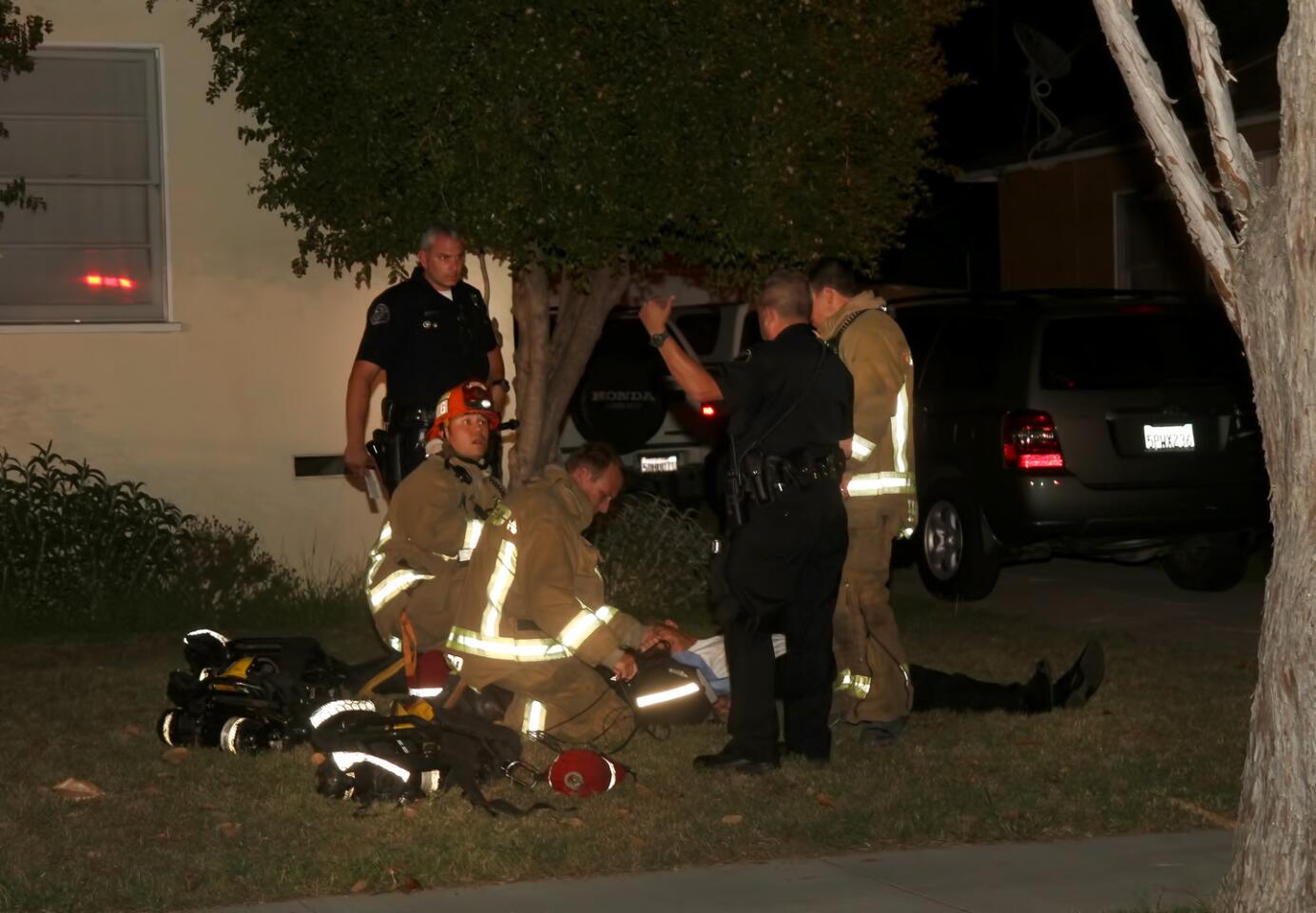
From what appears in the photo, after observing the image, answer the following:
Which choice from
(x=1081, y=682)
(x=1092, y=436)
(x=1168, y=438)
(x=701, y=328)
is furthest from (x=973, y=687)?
(x=701, y=328)

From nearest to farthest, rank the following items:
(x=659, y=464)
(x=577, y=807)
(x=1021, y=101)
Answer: (x=577, y=807) < (x=659, y=464) < (x=1021, y=101)

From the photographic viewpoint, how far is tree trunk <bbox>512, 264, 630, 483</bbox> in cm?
1185

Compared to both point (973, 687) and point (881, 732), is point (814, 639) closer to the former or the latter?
point (881, 732)

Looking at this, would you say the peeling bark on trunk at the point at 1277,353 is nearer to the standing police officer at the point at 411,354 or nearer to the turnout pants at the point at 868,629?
the turnout pants at the point at 868,629

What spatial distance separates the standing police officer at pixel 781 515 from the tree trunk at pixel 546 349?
4159 mm

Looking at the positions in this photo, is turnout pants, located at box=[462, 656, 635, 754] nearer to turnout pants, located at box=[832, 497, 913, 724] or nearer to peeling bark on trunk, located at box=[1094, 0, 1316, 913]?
turnout pants, located at box=[832, 497, 913, 724]

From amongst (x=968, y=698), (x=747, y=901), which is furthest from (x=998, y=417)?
(x=747, y=901)

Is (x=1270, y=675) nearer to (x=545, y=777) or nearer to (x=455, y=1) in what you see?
(x=545, y=777)

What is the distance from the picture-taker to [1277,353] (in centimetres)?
503

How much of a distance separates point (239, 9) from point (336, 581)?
11.3 ft

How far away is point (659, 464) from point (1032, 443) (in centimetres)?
478

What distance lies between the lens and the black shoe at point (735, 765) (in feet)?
24.5

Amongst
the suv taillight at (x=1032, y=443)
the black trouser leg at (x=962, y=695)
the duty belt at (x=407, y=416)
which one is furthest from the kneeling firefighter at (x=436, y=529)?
the suv taillight at (x=1032, y=443)

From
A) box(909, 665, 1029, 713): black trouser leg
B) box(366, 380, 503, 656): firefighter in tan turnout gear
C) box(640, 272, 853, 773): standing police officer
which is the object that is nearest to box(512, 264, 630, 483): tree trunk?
box(366, 380, 503, 656): firefighter in tan turnout gear
